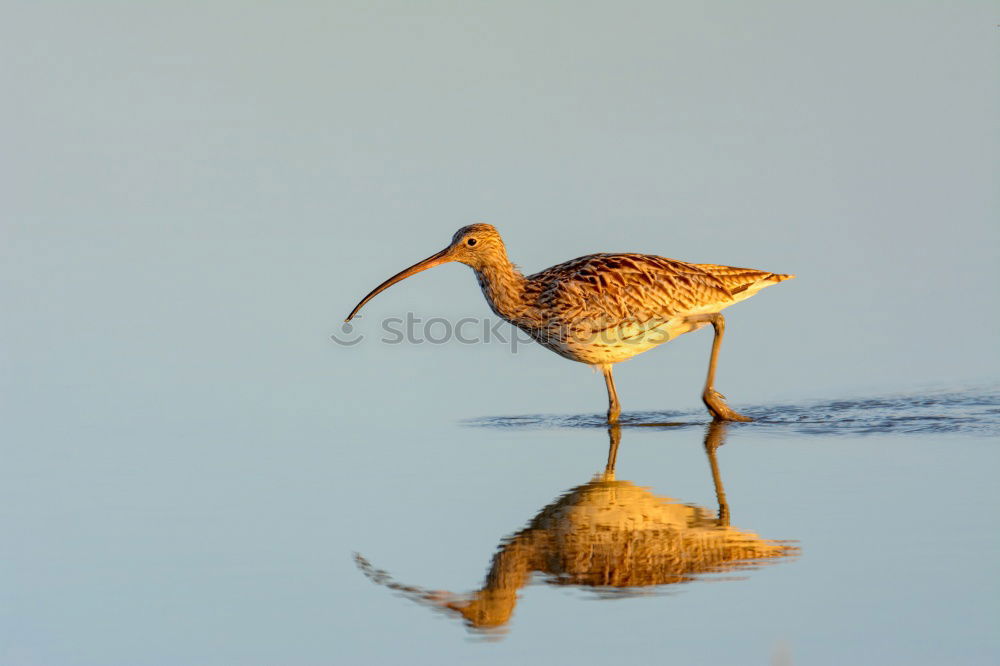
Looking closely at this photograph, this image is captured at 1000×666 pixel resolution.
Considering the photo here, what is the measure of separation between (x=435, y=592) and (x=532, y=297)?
21.6 ft

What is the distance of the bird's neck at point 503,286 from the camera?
14.2 meters

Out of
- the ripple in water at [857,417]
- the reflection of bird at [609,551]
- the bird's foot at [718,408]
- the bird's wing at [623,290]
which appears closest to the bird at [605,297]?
the bird's wing at [623,290]

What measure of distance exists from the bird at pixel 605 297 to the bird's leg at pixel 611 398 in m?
0.01

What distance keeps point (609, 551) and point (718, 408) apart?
4.56 metres

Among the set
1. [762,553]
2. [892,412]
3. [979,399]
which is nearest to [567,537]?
[762,553]

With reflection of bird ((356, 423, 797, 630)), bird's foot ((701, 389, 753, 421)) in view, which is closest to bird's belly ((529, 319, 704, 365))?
bird's foot ((701, 389, 753, 421))

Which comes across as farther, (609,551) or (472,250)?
(472,250)

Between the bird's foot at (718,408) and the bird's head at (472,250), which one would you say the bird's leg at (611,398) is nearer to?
the bird's foot at (718,408)

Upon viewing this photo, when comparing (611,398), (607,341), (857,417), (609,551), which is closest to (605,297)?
(607,341)

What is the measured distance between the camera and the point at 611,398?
44.1ft

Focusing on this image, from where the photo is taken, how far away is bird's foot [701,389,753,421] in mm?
12797

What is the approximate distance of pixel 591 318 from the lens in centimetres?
1366

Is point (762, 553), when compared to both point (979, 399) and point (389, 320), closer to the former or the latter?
point (979, 399)

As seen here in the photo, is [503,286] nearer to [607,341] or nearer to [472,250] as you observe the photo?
[472,250]
